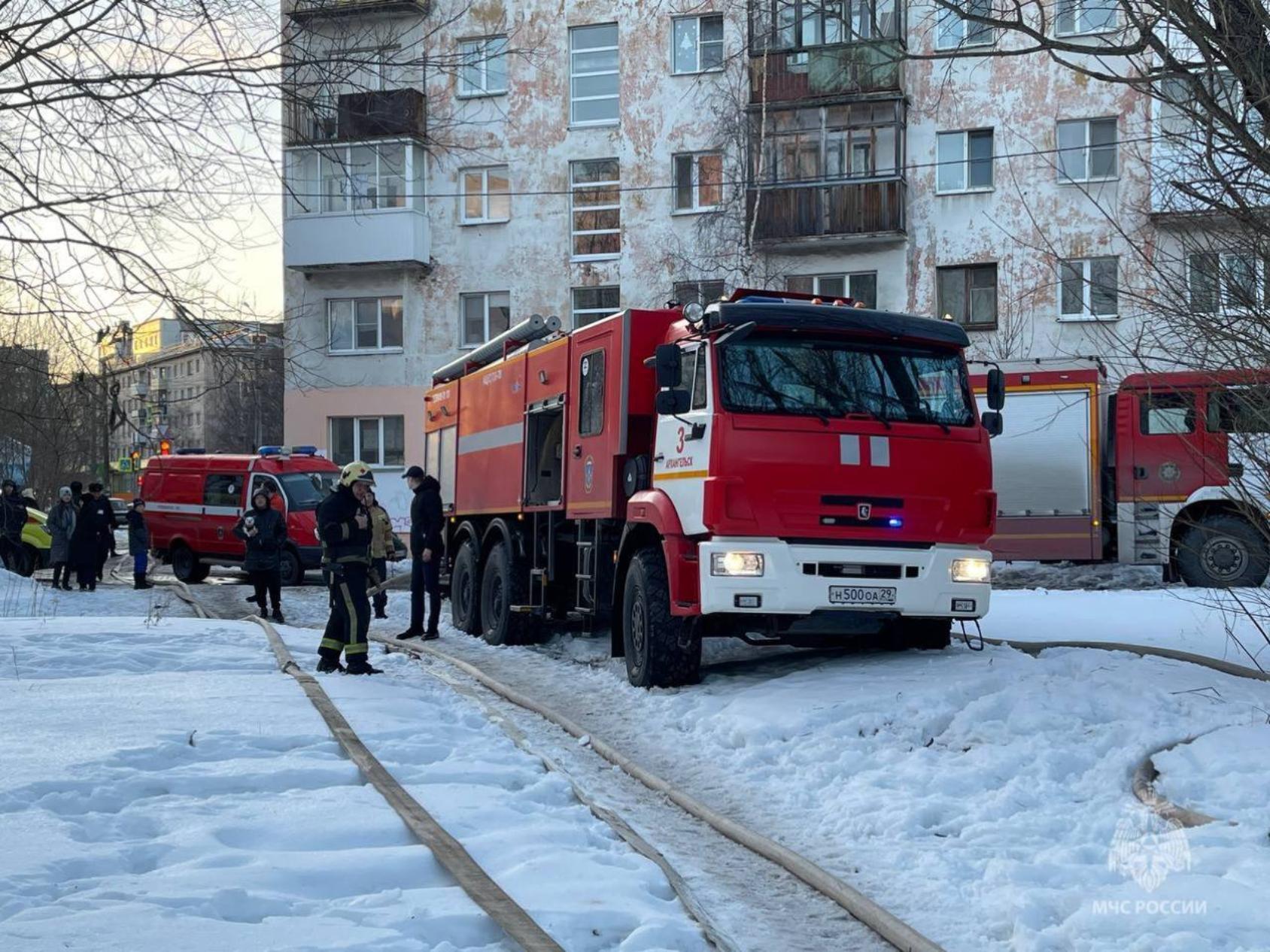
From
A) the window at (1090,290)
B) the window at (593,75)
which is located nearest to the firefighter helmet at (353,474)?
the window at (1090,290)

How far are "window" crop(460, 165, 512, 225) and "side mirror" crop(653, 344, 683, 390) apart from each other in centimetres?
2746

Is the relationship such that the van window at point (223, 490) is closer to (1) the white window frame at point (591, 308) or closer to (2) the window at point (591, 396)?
(1) the white window frame at point (591, 308)

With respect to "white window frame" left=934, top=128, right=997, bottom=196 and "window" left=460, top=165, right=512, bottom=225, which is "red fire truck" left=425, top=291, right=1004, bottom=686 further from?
"window" left=460, top=165, right=512, bottom=225

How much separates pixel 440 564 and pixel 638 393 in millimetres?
5579

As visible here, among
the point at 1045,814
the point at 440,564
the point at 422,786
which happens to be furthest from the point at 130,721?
the point at 440,564

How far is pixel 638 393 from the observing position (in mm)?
12008

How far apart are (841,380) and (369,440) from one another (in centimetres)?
2931

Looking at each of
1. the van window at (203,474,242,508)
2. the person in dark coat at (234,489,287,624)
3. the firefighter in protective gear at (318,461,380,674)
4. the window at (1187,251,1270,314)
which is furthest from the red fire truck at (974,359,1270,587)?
the van window at (203,474,242,508)

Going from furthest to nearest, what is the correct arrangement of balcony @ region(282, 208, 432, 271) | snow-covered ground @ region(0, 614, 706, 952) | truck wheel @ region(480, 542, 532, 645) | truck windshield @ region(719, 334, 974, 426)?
1. balcony @ region(282, 208, 432, 271)
2. truck wheel @ region(480, 542, 532, 645)
3. truck windshield @ region(719, 334, 974, 426)
4. snow-covered ground @ region(0, 614, 706, 952)

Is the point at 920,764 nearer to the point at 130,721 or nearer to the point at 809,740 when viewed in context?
the point at 809,740

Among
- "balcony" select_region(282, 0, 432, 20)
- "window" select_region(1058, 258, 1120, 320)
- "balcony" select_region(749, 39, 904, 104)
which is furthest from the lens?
"balcony" select_region(749, 39, 904, 104)

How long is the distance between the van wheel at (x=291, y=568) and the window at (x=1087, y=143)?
18.6m

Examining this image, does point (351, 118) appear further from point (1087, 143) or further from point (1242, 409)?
point (1087, 143)

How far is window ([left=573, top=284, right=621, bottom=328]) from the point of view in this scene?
36.4 metres
